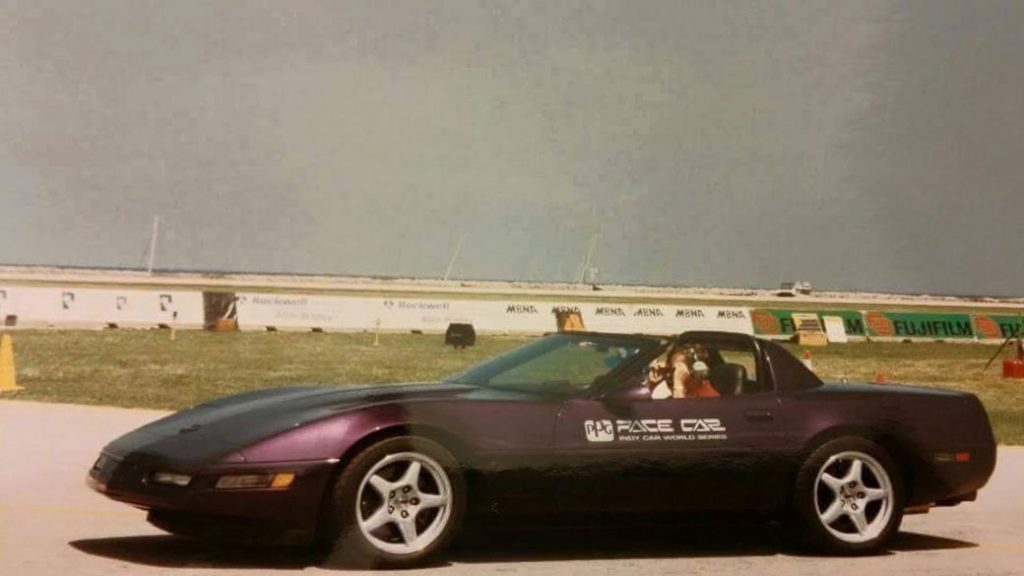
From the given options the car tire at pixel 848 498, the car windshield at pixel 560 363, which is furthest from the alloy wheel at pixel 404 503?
the car tire at pixel 848 498

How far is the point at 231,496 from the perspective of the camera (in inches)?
262

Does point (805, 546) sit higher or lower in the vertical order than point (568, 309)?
lower

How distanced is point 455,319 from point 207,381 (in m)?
21.5

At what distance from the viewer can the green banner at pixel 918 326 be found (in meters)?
53.0

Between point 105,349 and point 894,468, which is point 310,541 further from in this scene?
point 105,349

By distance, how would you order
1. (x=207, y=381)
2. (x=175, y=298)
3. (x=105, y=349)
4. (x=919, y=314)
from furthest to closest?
(x=919, y=314)
(x=175, y=298)
(x=105, y=349)
(x=207, y=381)

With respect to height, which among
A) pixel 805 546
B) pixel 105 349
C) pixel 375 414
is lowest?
pixel 805 546

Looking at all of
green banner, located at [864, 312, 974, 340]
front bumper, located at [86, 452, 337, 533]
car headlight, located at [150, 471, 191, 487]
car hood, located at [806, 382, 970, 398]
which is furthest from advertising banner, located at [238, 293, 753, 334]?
car headlight, located at [150, 471, 191, 487]

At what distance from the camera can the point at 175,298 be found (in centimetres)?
4466

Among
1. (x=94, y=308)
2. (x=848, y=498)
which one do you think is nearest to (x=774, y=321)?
(x=94, y=308)

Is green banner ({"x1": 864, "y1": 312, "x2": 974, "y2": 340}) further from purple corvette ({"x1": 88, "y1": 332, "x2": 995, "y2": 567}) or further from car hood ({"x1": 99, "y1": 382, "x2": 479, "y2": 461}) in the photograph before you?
car hood ({"x1": 99, "y1": 382, "x2": 479, "y2": 461})

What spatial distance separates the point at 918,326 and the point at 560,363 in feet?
156

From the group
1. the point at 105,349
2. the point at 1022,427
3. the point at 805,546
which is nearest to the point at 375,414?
the point at 805,546

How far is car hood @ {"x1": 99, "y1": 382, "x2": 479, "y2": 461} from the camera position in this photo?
6902 mm
